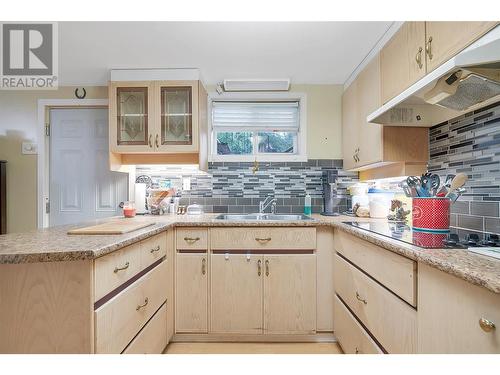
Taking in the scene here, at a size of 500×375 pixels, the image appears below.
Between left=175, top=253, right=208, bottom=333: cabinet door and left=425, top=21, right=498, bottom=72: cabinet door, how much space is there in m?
1.82

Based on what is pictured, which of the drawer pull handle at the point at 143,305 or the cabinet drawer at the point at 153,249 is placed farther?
the cabinet drawer at the point at 153,249

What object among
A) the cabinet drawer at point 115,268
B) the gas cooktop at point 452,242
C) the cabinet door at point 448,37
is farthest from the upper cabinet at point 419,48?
the cabinet drawer at point 115,268

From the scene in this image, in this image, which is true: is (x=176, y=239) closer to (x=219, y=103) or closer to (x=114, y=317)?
(x=114, y=317)

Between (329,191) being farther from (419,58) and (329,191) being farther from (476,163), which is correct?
(419,58)

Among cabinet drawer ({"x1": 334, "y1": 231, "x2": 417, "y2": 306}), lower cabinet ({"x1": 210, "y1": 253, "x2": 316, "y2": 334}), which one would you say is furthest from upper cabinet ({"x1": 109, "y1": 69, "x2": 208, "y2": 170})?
cabinet drawer ({"x1": 334, "y1": 231, "x2": 417, "y2": 306})

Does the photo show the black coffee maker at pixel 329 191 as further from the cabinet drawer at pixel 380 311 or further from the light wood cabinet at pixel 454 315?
the light wood cabinet at pixel 454 315

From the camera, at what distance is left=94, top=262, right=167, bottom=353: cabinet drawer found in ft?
3.41

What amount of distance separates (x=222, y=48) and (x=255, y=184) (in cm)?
125

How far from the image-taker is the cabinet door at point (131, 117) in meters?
2.42

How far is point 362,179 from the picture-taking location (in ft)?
8.68

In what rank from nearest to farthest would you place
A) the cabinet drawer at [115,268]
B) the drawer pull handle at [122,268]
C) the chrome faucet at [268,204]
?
1. the cabinet drawer at [115,268]
2. the drawer pull handle at [122,268]
3. the chrome faucet at [268,204]

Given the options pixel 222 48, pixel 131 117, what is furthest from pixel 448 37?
pixel 131 117

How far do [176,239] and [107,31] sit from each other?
5.07ft

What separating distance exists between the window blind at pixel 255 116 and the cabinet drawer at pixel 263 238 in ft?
4.00
